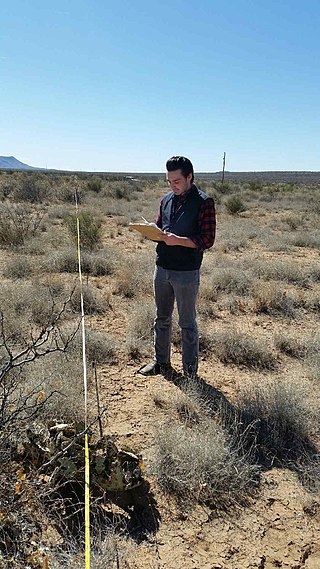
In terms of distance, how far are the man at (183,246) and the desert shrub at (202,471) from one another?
100cm

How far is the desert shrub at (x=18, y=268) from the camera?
712 cm

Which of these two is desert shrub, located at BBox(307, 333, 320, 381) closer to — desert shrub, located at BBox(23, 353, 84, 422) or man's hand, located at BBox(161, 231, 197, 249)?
man's hand, located at BBox(161, 231, 197, 249)

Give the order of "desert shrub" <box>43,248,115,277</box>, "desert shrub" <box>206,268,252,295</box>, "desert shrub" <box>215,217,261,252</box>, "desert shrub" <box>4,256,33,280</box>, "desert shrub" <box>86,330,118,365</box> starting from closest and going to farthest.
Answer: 1. "desert shrub" <box>86,330,118,365</box>
2. "desert shrub" <box>206,268,252,295</box>
3. "desert shrub" <box>4,256,33,280</box>
4. "desert shrub" <box>43,248,115,277</box>
5. "desert shrub" <box>215,217,261,252</box>

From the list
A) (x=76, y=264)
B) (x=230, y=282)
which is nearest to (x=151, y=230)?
(x=230, y=282)

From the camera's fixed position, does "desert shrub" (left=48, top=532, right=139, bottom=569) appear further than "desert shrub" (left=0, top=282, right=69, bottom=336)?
No

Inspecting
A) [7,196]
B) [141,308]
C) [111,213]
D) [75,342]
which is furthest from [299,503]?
[7,196]

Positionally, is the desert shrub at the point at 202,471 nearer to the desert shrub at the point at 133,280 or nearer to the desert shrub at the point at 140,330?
the desert shrub at the point at 140,330

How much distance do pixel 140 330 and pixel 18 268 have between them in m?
3.14

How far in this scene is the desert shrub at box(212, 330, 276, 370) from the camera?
15.2 feet

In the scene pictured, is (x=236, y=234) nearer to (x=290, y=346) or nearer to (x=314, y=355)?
(x=290, y=346)

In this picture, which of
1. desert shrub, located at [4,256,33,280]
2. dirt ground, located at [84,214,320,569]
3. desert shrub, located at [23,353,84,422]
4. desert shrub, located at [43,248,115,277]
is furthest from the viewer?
desert shrub, located at [43,248,115,277]

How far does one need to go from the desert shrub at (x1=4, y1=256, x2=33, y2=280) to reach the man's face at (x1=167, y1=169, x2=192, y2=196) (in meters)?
4.44

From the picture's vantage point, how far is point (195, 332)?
12.2ft

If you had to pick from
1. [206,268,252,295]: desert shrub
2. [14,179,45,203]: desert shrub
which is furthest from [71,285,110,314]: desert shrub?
[14,179,45,203]: desert shrub
